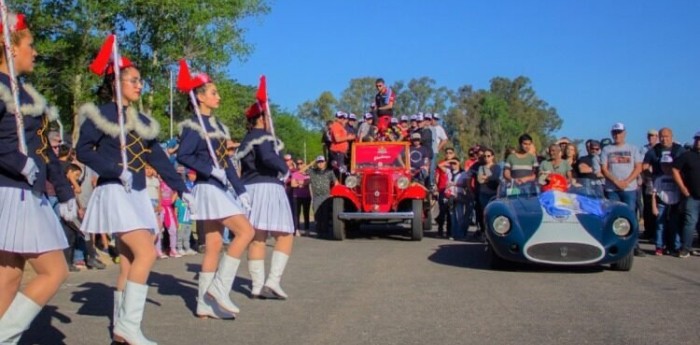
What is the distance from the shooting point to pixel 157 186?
12758mm

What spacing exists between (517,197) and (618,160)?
216 cm

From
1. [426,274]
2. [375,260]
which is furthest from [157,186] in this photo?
[426,274]

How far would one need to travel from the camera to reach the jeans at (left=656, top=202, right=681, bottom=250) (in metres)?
12.1

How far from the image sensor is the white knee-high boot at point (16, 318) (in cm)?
474

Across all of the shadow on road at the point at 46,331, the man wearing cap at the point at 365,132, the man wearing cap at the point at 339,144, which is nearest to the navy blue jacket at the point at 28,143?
the shadow on road at the point at 46,331

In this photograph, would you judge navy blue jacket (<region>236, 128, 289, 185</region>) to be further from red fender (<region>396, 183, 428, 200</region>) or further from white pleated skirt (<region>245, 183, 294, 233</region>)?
red fender (<region>396, 183, 428, 200</region>)

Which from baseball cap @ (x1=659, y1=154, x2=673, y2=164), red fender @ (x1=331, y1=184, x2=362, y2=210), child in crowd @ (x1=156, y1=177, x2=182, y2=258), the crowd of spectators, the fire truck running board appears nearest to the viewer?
the crowd of spectators

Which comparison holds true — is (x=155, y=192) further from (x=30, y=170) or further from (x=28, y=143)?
(x=30, y=170)

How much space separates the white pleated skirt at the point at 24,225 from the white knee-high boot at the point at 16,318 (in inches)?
12.6

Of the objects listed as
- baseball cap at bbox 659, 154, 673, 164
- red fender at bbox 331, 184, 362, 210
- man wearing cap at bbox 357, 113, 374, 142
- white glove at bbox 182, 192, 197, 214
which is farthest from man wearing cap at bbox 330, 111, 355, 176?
white glove at bbox 182, 192, 197, 214

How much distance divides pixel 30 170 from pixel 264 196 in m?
3.20

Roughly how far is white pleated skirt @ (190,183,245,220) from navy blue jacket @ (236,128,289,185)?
0.77 metres

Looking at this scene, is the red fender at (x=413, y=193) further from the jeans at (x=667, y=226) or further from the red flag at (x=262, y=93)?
the red flag at (x=262, y=93)

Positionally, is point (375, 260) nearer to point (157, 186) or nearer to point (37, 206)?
point (157, 186)
